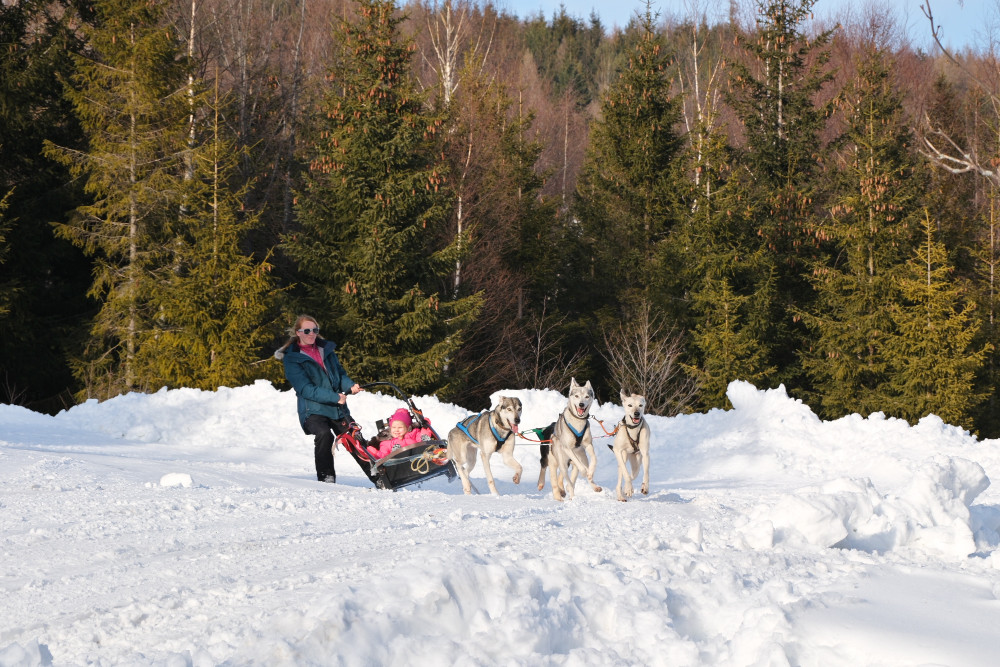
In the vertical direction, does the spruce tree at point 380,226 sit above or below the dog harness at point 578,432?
above

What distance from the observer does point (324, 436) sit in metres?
8.74

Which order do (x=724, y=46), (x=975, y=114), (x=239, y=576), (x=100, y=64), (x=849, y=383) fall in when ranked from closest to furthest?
(x=239, y=576)
(x=100, y=64)
(x=849, y=383)
(x=724, y=46)
(x=975, y=114)

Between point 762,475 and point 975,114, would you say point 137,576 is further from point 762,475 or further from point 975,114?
point 975,114

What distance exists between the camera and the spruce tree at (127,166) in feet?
68.5

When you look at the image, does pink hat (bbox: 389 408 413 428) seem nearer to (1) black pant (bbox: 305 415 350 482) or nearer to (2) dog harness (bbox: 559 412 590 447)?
(1) black pant (bbox: 305 415 350 482)

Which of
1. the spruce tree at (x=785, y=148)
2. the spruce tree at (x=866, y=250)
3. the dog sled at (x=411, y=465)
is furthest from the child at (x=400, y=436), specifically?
the spruce tree at (x=785, y=148)

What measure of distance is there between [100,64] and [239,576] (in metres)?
20.8

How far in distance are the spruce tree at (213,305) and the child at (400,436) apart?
11.3m

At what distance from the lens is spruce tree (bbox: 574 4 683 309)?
90.1ft

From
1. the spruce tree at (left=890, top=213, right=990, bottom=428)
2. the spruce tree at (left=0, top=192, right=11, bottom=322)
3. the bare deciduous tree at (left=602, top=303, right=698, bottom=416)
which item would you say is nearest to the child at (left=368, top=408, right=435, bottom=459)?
the bare deciduous tree at (left=602, top=303, right=698, bottom=416)

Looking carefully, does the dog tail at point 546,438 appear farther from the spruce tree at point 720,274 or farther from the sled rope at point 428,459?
the spruce tree at point 720,274

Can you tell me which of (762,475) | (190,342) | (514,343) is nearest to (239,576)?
(762,475)

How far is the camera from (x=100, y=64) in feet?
70.7

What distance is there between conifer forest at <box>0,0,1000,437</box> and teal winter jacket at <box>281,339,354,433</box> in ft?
35.7
